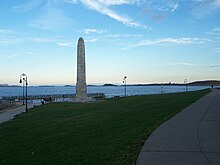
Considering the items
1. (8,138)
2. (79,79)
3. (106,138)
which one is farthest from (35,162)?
(79,79)

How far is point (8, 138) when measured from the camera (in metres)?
14.0

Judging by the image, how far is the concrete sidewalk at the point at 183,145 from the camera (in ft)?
22.1

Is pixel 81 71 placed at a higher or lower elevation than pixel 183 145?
higher

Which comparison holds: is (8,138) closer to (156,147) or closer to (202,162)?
(156,147)

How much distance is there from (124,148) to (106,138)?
2413 millimetres

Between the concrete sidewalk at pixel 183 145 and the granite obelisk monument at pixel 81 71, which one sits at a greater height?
the granite obelisk monument at pixel 81 71

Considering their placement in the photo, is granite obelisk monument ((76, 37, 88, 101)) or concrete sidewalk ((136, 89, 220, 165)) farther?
granite obelisk monument ((76, 37, 88, 101))

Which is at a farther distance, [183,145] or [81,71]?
[81,71]

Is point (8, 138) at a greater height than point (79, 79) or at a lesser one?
lesser

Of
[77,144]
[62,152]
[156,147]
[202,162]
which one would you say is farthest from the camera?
[77,144]

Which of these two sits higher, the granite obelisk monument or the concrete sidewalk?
the granite obelisk monument

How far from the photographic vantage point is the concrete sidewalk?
265 inches

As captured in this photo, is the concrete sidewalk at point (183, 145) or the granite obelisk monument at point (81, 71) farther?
the granite obelisk monument at point (81, 71)

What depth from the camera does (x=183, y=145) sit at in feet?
26.8
